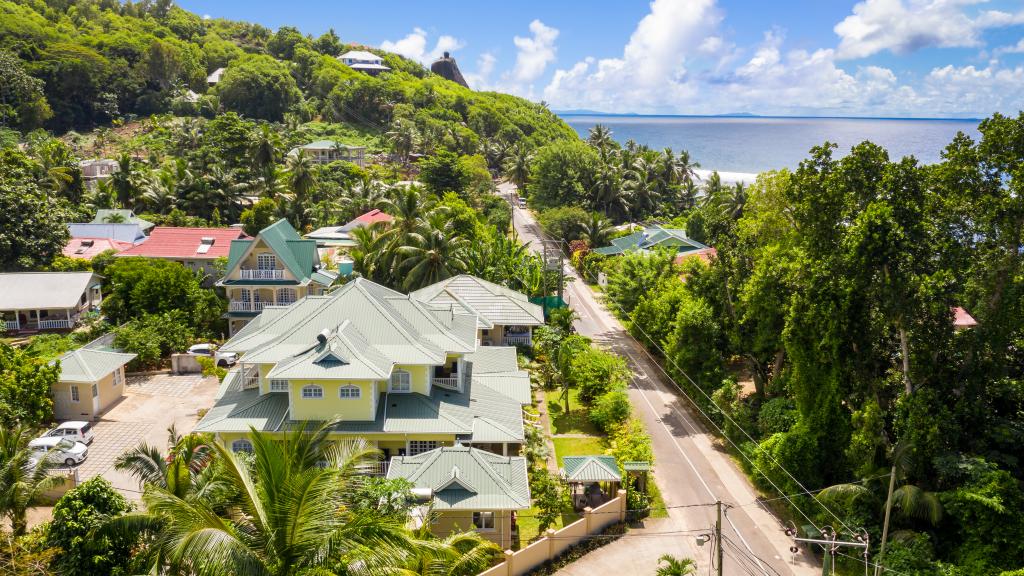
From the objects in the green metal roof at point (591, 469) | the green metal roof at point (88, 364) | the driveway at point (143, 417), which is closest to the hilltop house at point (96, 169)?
the driveway at point (143, 417)

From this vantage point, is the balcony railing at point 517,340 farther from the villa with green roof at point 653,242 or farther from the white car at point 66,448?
the villa with green roof at point 653,242

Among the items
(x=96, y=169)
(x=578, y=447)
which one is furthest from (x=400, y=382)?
(x=96, y=169)

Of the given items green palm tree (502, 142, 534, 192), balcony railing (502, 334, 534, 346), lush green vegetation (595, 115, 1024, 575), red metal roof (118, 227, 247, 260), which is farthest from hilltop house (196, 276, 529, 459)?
green palm tree (502, 142, 534, 192)

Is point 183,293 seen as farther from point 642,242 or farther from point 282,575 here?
point 642,242

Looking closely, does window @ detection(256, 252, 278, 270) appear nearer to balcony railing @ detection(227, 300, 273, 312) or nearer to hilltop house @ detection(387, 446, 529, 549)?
balcony railing @ detection(227, 300, 273, 312)

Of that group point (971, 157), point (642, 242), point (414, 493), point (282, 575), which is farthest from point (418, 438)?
point (642, 242)

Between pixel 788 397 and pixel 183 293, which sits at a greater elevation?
pixel 183 293

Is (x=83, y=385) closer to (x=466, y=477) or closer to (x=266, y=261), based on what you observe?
(x=266, y=261)
